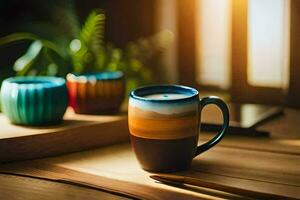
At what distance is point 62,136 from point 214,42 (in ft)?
1.95

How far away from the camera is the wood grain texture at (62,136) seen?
1.04m

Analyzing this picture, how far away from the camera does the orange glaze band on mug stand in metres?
0.94

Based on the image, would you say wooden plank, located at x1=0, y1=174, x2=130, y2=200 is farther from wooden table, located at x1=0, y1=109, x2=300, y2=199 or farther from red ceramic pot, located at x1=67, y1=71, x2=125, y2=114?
red ceramic pot, located at x1=67, y1=71, x2=125, y2=114

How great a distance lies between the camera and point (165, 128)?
3.08 ft

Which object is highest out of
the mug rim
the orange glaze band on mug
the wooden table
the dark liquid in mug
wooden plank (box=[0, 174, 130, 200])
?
the mug rim

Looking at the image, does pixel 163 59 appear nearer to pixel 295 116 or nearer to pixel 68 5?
pixel 68 5

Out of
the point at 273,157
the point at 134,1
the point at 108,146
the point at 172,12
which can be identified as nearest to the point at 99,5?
the point at 134,1

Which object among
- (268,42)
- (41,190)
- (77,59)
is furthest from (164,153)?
(268,42)

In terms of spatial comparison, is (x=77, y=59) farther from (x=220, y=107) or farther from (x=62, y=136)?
(x=220, y=107)

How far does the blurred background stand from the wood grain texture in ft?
0.85

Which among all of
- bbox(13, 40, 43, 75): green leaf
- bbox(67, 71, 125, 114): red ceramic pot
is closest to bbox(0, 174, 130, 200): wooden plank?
bbox(67, 71, 125, 114): red ceramic pot

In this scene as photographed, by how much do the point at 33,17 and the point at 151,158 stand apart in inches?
30.4

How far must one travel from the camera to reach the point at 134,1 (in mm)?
1623

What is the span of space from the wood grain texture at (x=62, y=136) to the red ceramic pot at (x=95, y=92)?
0.02 m
